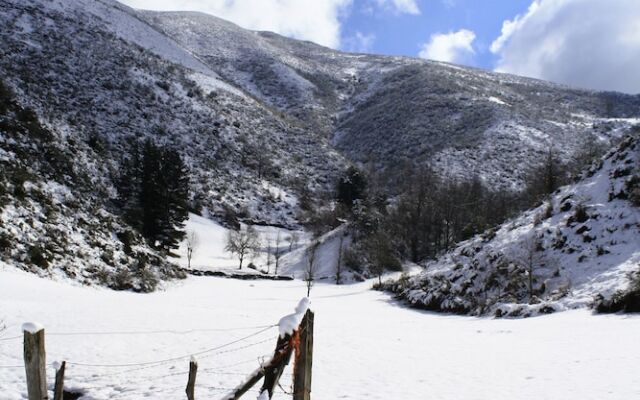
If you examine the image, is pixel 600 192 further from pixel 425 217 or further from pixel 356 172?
pixel 356 172

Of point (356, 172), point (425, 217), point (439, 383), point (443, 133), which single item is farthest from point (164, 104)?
point (439, 383)

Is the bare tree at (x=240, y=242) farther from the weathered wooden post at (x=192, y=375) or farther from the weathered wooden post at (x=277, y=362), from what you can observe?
the weathered wooden post at (x=277, y=362)

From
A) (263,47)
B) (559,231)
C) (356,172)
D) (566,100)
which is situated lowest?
(559,231)

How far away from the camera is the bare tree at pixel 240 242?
55875mm

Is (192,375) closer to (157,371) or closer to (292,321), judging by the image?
(292,321)

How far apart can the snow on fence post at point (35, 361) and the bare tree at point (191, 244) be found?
4368 centimetres

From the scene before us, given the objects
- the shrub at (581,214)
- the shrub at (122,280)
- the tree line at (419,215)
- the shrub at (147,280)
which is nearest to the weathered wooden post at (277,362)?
the shrub at (581,214)

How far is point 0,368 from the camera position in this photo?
10.3 meters

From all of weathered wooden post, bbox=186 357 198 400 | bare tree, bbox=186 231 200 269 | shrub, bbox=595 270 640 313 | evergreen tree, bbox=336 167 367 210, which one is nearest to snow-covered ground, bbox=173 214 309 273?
bare tree, bbox=186 231 200 269

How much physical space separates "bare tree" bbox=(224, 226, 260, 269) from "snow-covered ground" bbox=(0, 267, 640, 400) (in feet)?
113

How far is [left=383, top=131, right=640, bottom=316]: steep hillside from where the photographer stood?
1916cm

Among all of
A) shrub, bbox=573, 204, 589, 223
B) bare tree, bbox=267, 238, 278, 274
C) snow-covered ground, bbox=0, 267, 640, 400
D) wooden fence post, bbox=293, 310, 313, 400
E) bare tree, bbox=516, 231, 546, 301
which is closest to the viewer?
wooden fence post, bbox=293, 310, 313, 400

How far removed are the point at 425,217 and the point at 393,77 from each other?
3926 inches

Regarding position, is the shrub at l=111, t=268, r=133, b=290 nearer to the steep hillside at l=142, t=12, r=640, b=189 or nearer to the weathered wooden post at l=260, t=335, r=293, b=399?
the weathered wooden post at l=260, t=335, r=293, b=399
